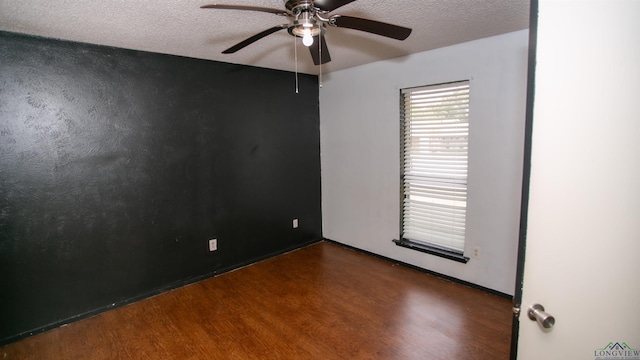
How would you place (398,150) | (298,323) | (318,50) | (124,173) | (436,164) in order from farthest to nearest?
(398,150), (436,164), (124,173), (298,323), (318,50)

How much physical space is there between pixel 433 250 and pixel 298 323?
1.62m

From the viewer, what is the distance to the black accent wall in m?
2.28

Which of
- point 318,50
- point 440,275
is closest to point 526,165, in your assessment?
point 318,50

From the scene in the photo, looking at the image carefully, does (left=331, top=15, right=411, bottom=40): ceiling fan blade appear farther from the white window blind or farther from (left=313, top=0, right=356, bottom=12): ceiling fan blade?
the white window blind

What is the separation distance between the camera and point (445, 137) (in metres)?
3.01

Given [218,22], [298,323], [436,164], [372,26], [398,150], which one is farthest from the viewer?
[398,150]

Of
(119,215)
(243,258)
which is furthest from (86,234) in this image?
(243,258)

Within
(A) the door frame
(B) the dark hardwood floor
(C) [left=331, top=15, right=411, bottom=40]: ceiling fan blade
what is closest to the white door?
(A) the door frame

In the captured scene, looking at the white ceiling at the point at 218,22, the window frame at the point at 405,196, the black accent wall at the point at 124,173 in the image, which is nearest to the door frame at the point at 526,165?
the white ceiling at the point at 218,22

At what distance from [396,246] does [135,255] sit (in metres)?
2.72

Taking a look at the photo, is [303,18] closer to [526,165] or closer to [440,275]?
[526,165]

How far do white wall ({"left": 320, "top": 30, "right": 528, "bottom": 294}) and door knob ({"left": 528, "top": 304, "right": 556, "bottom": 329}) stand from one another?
1.91m

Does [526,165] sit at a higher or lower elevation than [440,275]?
higher

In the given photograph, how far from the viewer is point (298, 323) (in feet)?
8.05
